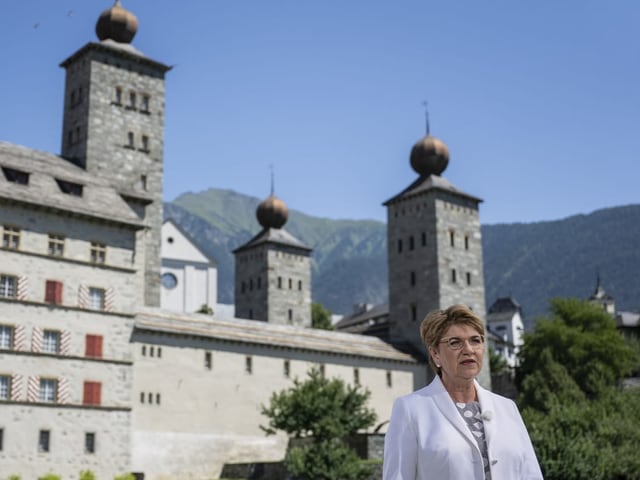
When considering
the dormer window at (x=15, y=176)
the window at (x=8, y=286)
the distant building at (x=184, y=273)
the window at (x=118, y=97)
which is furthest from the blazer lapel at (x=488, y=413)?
the distant building at (x=184, y=273)

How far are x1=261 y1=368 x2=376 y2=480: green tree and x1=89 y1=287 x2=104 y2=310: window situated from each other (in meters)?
10.4

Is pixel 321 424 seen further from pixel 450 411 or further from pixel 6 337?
pixel 450 411

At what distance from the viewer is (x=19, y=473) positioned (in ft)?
130

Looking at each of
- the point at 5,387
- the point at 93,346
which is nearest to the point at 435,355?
the point at 5,387

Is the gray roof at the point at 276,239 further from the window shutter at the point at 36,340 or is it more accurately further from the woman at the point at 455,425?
the woman at the point at 455,425

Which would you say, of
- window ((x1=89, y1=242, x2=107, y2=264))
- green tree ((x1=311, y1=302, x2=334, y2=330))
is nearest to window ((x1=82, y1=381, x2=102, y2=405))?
window ((x1=89, y1=242, x2=107, y2=264))

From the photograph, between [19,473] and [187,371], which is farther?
[187,371]

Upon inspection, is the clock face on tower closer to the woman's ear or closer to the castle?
the castle

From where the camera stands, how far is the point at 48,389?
41781 mm

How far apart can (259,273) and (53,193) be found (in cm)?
3614

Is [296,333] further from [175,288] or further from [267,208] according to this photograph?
[175,288]

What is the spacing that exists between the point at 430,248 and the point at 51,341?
104ft

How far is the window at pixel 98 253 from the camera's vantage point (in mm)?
45031

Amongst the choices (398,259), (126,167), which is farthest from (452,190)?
(126,167)
